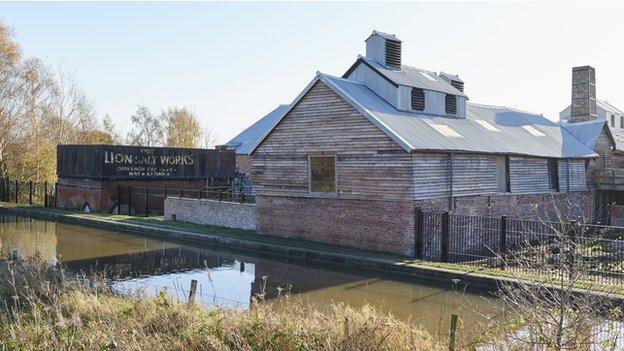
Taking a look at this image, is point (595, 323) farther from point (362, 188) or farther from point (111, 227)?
point (111, 227)

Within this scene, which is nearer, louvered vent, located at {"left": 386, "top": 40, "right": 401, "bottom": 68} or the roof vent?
louvered vent, located at {"left": 386, "top": 40, "right": 401, "bottom": 68}

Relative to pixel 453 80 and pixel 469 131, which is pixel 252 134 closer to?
pixel 453 80

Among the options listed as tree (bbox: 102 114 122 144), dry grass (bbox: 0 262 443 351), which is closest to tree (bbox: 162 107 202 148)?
Answer: tree (bbox: 102 114 122 144)

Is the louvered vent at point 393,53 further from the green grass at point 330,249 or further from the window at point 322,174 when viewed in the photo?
the green grass at point 330,249

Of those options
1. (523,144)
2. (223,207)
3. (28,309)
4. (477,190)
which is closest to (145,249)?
(223,207)

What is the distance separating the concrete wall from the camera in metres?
23.3

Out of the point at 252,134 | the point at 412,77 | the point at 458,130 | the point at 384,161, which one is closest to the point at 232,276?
the point at 384,161

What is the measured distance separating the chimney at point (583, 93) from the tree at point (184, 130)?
39.5 metres

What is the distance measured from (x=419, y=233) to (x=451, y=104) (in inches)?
328

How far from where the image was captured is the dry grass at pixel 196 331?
24.7ft

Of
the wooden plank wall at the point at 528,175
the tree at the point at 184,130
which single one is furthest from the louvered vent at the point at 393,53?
the tree at the point at 184,130

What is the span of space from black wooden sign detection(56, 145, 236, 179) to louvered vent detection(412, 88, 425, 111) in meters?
17.2

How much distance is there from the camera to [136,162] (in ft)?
107

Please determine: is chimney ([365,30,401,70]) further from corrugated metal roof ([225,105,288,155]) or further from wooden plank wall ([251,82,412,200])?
corrugated metal roof ([225,105,288,155])
